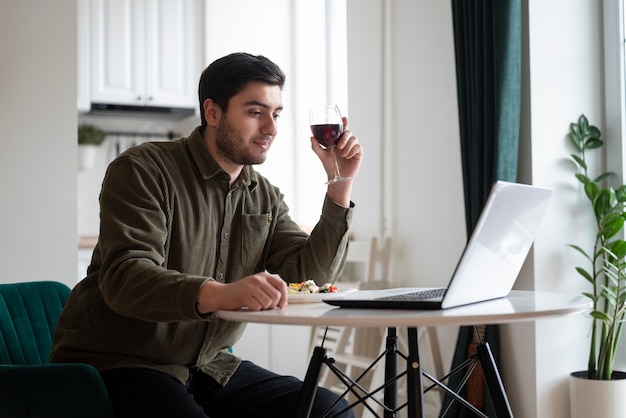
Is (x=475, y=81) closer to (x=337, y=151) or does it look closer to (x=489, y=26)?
(x=489, y=26)

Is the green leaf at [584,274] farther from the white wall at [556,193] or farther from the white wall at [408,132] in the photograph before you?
the white wall at [408,132]

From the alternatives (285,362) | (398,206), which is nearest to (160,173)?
(398,206)

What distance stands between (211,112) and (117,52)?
333 cm

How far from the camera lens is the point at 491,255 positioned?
1.46 meters

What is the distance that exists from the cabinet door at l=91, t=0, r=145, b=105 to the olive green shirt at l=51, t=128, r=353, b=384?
323cm

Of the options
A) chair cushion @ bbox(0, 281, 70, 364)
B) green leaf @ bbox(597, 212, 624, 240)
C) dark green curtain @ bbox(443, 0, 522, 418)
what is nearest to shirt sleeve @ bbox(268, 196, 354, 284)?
chair cushion @ bbox(0, 281, 70, 364)

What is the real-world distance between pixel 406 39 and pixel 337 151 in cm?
204

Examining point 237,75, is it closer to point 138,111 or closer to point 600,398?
point 600,398

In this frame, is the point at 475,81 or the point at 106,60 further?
the point at 106,60

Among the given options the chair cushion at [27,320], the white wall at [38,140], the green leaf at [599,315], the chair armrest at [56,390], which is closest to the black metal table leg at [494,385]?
the chair armrest at [56,390]

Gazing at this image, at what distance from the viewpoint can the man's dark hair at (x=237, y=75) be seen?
197 centimetres

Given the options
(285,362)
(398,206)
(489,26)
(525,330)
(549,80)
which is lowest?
(285,362)

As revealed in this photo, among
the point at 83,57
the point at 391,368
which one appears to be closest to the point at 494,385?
the point at 391,368

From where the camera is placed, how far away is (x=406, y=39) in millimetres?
3875
